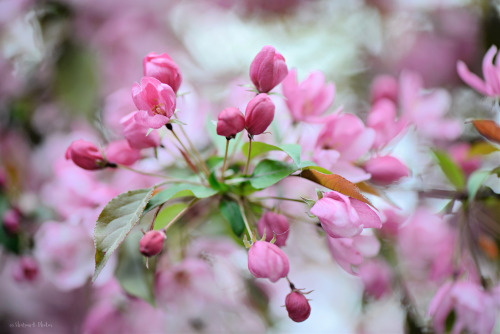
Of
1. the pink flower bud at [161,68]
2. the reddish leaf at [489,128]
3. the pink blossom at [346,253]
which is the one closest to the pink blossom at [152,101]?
the pink flower bud at [161,68]

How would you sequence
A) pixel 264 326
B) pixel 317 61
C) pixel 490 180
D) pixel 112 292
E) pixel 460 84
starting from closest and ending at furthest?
pixel 490 180 < pixel 112 292 < pixel 264 326 < pixel 460 84 < pixel 317 61

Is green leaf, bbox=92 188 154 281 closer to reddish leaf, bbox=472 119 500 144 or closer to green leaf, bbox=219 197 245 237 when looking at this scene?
green leaf, bbox=219 197 245 237

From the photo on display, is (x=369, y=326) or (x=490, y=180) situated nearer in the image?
(x=490, y=180)

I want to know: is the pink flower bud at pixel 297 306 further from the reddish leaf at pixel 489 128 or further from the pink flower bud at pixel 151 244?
the reddish leaf at pixel 489 128

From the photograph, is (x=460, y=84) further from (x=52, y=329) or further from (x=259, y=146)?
(x=52, y=329)

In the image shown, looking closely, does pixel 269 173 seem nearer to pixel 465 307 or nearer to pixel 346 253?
pixel 346 253

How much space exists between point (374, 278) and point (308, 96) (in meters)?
0.36

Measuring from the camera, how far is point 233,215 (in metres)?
0.57

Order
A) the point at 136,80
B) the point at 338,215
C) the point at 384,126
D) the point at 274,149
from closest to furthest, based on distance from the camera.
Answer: the point at 338,215 → the point at 274,149 → the point at 384,126 → the point at 136,80

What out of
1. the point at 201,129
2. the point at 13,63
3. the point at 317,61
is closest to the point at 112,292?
the point at 201,129

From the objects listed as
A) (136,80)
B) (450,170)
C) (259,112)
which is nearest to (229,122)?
(259,112)

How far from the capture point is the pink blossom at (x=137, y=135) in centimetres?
56

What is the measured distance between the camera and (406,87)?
0.83m

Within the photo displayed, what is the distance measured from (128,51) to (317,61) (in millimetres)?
604
